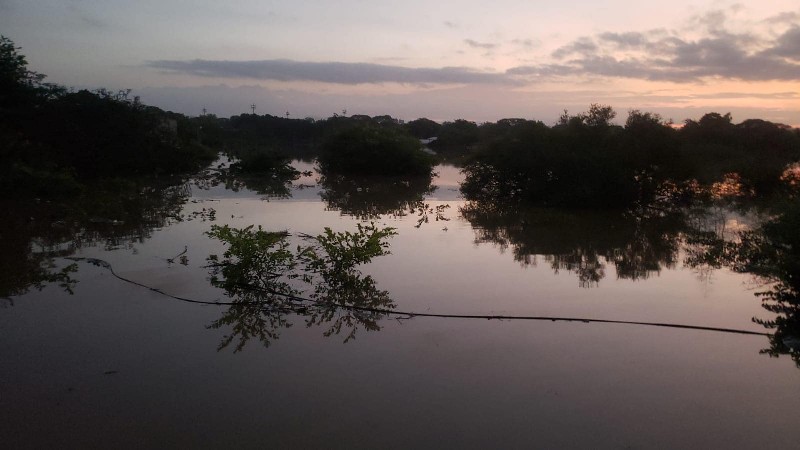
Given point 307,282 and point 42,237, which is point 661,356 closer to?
point 307,282

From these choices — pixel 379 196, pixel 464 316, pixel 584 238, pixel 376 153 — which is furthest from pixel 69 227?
pixel 376 153

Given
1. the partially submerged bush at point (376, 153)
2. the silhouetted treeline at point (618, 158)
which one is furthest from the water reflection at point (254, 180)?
the silhouetted treeline at point (618, 158)

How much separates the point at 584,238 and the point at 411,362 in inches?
277

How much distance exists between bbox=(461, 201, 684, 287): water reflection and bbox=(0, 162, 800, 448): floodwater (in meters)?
0.11

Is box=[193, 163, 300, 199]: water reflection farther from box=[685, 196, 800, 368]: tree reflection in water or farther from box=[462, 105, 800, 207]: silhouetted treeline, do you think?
box=[685, 196, 800, 368]: tree reflection in water

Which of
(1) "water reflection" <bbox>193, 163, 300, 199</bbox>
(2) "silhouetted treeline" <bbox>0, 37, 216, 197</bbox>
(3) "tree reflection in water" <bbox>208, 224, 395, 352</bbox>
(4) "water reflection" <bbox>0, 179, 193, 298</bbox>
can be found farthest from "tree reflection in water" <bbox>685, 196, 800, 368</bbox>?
(2) "silhouetted treeline" <bbox>0, 37, 216, 197</bbox>

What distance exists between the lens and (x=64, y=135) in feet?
64.5

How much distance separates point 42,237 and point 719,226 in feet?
43.8

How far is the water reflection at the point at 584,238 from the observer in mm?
9320

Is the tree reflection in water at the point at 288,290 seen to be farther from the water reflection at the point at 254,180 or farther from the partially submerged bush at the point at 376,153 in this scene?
the partially submerged bush at the point at 376,153

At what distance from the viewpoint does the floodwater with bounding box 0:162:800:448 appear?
4.30 metres

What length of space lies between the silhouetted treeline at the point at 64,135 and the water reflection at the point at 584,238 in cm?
1148

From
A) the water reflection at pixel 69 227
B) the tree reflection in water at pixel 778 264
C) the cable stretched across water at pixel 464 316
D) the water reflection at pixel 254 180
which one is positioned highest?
the tree reflection in water at pixel 778 264

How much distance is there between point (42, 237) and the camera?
10.7 m
